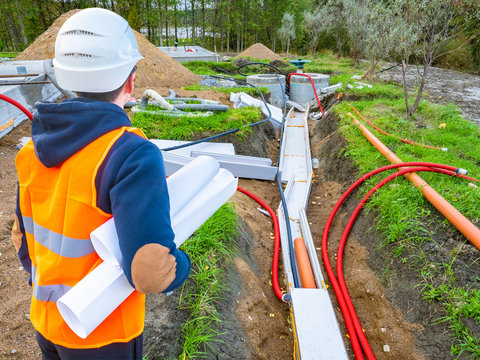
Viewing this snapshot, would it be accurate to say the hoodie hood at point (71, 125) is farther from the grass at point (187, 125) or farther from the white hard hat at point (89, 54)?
the grass at point (187, 125)

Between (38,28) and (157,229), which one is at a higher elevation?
(38,28)

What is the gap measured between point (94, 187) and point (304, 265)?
2.82 m

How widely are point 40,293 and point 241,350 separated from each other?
5.85ft

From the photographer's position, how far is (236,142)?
5680mm

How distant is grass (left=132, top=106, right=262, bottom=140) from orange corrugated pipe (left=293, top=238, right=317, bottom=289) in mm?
2835

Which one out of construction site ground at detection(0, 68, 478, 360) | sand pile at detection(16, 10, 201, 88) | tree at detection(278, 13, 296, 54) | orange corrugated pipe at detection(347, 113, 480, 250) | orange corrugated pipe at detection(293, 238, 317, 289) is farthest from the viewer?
tree at detection(278, 13, 296, 54)

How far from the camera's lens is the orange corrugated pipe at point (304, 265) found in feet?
10.1

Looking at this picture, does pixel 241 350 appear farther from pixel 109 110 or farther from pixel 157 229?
pixel 109 110

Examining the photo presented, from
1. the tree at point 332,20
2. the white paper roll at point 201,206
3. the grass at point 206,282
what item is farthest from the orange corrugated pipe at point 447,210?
the tree at point 332,20

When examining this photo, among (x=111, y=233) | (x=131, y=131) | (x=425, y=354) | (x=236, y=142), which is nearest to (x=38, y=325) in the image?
(x=111, y=233)

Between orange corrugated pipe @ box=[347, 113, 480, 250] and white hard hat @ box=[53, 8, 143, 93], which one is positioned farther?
orange corrugated pipe @ box=[347, 113, 480, 250]

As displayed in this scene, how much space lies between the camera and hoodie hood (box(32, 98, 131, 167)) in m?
0.89

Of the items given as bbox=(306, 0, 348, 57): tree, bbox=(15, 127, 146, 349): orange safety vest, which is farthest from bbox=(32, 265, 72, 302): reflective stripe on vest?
bbox=(306, 0, 348, 57): tree

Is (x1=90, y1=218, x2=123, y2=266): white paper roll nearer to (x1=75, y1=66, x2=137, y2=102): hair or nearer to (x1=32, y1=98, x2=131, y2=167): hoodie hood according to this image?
(x1=32, y1=98, x2=131, y2=167): hoodie hood
